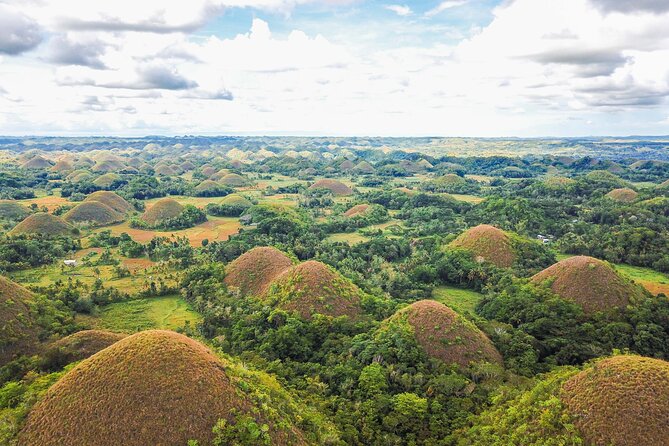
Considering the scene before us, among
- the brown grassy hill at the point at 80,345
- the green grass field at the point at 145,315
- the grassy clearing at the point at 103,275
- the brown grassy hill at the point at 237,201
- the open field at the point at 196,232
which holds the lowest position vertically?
the open field at the point at 196,232

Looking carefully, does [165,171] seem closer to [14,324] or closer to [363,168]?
[363,168]

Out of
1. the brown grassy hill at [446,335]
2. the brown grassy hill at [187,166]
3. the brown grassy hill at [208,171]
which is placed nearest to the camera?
the brown grassy hill at [446,335]

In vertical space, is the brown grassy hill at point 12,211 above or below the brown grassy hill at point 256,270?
below

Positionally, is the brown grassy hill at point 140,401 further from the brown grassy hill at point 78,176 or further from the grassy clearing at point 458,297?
the brown grassy hill at point 78,176

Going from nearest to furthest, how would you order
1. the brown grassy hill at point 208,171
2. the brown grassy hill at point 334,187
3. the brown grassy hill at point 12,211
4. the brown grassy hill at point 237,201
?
the brown grassy hill at point 12,211 < the brown grassy hill at point 237,201 < the brown grassy hill at point 334,187 < the brown grassy hill at point 208,171

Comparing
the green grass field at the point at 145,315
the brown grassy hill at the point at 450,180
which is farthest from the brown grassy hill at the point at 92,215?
the brown grassy hill at the point at 450,180

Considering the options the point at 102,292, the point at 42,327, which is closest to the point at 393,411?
the point at 42,327

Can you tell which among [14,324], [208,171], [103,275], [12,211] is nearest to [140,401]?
[14,324]
